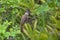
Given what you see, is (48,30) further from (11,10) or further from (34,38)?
(11,10)

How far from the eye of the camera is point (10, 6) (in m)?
2.23

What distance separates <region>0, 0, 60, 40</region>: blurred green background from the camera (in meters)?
1.87

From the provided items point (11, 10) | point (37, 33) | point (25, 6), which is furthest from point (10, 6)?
point (37, 33)

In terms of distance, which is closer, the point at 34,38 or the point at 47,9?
the point at 34,38

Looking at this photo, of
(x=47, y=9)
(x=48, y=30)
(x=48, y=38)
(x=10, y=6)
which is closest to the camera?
(x=48, y=38)

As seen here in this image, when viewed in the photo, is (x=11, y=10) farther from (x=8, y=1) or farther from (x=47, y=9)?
(x=47, y=9)

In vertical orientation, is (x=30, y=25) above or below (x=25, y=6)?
below

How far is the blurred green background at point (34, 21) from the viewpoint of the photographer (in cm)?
187

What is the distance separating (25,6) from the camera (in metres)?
2.16

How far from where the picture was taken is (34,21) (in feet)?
6.69

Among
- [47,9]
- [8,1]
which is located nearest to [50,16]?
[47,9]

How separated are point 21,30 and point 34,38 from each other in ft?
0.64

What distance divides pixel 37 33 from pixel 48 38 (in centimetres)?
14

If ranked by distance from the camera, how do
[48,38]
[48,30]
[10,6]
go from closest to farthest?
[48,38] < [48,30] < [10,6]
